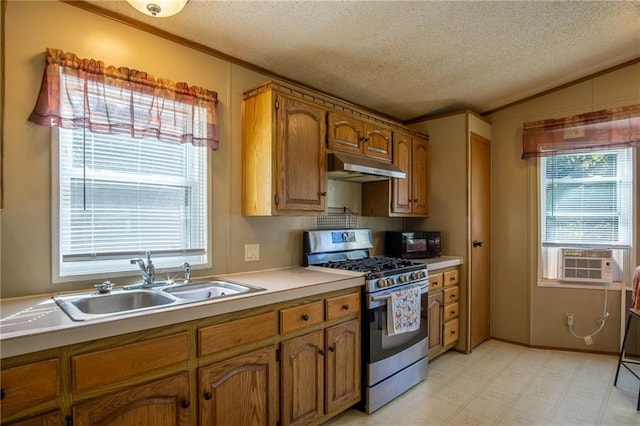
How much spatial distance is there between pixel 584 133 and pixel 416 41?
82.6 inches

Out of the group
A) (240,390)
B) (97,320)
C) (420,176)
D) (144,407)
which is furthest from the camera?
(420,176)

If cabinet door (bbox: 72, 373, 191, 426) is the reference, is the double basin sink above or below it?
above

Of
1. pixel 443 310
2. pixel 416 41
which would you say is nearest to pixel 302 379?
pixel 443 310

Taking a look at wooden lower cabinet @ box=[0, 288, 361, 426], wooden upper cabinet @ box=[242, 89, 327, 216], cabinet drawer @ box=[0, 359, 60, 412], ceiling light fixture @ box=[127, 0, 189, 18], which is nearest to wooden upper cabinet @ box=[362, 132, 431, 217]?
wooden upper cabinet @ box=[242, 89, 327, 216]

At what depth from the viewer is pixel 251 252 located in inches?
98.5

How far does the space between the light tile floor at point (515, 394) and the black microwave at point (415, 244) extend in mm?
981

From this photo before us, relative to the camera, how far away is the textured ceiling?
80.3 inches

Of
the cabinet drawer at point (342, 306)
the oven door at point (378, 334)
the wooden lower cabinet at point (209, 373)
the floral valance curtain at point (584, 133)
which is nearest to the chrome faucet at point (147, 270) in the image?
the wooden lower cabinet at point (209, 373)

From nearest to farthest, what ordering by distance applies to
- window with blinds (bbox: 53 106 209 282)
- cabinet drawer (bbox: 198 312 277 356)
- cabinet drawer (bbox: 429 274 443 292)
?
cabinet drawer (bbox: 198 312 277 356)
window with blinds (bbox: 53 106 209 282)
cabinet drawer (bbox: 429 274 443 292)

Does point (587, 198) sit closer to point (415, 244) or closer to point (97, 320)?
point (415, 244)

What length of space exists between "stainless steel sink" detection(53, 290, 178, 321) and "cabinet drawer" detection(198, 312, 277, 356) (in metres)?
0.22

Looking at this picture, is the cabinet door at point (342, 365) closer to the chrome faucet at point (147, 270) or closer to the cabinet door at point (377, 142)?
the chrome faucet at point (147, 270)

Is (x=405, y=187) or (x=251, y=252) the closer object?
(x=251, y=252)

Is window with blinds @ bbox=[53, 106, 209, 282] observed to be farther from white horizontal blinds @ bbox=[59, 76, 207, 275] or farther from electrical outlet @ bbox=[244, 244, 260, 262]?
electrical outlet @ bbox=[244, 244, 260, 262]
